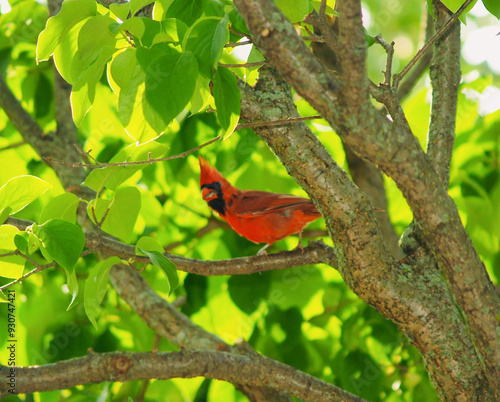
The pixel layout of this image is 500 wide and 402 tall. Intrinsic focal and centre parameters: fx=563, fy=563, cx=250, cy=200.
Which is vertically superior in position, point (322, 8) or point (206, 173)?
point (322, 8)

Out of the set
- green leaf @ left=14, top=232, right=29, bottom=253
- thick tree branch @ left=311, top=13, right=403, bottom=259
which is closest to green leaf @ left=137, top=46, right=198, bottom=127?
green leaf @ left=14, top=232, right=29, bottom=253

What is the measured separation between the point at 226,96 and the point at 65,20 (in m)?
0.45

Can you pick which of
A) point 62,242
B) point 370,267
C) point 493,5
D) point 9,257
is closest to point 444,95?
point 493,5

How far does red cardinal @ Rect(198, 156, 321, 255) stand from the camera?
2.97 meters

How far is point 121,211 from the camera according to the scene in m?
1.64

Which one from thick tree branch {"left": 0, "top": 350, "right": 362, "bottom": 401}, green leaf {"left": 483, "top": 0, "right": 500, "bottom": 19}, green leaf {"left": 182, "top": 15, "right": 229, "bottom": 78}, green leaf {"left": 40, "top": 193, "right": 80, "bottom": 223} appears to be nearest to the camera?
green leaf {"left": 182, "top": 15, "right": 229, "bottom": 78}

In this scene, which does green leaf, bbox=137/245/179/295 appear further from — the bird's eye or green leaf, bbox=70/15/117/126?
the bird's eye

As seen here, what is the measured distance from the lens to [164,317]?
2494 mm

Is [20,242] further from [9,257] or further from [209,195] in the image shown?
[209,195]

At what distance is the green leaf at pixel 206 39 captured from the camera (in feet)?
3.52

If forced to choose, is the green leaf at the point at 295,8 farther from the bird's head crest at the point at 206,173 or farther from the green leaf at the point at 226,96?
the bird's head crest at the point at 206,173

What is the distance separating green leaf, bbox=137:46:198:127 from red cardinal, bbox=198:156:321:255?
1.80m

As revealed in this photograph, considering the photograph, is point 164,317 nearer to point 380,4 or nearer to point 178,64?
point 178,64

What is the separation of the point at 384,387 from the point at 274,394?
1.64ft
